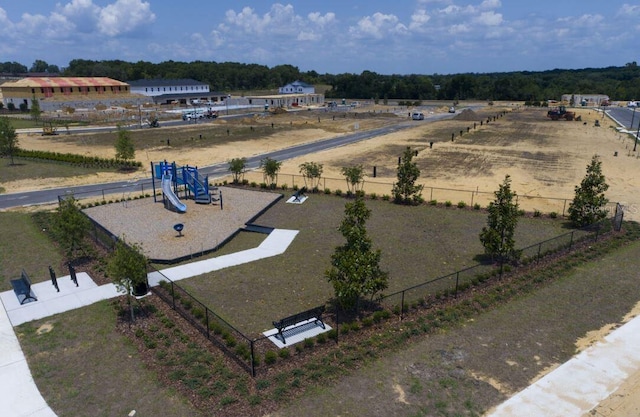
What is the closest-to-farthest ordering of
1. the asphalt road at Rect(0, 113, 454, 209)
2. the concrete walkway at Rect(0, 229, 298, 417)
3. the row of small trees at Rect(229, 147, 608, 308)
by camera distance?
the concrete walkway at Rect(0, 229, 298, 417)
the row of small trees at Rect(229, 147, 608, 308)
the asphalt road at Rect(0, 113, 454, 209)

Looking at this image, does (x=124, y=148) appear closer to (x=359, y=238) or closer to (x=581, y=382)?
(x=359, y=238)

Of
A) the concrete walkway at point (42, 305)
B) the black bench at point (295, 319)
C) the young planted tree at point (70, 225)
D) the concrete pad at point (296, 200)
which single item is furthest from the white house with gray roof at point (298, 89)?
the black bench at point (295, 319)

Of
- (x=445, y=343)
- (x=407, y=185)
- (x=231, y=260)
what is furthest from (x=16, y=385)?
(x=407, y=185)

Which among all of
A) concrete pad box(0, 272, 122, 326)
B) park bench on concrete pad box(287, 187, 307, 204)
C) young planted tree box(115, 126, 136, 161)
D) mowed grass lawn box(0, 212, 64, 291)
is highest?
young planted tree box(115, 126, 136, 161)

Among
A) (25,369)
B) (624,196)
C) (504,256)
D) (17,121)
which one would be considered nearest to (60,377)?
(25,369)

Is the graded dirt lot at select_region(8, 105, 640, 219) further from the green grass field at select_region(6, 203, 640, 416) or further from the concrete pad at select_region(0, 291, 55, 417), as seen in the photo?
the concrete pad at select_region(0, 291, 55, 417)


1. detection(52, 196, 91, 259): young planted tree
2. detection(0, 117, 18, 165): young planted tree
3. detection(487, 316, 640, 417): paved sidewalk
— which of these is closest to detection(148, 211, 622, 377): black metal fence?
detection(52, 196, 91, 259): young planted tree
